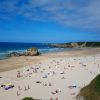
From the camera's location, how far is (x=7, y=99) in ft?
67.6

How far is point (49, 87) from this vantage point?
24734 millimetres

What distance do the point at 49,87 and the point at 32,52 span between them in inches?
2006

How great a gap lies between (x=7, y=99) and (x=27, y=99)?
3055mm

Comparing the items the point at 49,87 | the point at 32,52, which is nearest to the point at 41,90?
the point at 49,87

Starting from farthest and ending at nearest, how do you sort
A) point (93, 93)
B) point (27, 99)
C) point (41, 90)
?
point (41, 90)
point (27, 99)
point (93, 93)

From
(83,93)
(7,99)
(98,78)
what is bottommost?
(7,99)

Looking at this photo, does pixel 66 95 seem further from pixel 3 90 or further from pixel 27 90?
pixel 3 90

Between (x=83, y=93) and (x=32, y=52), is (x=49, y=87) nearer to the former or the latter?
(x=83, y=93)

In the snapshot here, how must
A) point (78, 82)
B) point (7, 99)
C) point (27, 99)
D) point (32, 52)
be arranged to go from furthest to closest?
point (32, 52) → point (78, 82) → point (7, 99) → point (27, 99)

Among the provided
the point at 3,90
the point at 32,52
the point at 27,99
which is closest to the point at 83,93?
the point at 27,99

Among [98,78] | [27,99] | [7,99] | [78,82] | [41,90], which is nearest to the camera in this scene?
[98,78]

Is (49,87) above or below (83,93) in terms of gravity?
below

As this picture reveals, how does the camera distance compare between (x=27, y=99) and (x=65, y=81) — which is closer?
(x=27, y=99)

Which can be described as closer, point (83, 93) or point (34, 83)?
point (83, 93)
